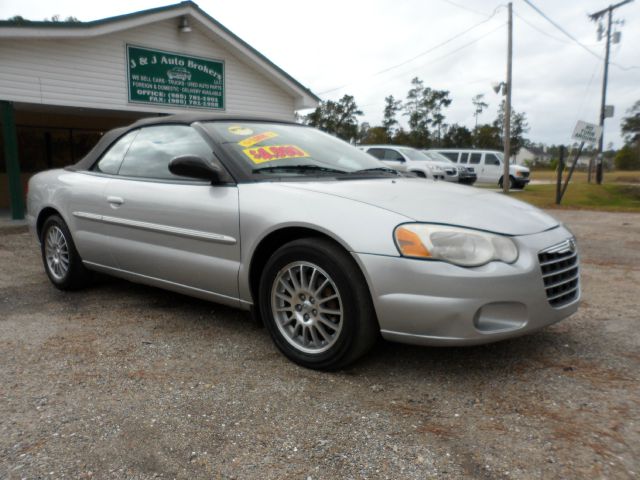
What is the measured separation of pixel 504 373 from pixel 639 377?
71 centimetres

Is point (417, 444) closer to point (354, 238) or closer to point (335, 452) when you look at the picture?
point (335, 452)

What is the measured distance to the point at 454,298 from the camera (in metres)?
2.47

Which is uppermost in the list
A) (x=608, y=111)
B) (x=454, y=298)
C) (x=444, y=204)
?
(x=608, y=111)

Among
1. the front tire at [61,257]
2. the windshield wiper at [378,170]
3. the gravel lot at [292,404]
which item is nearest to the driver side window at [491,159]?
the gravel lot at [292,404]

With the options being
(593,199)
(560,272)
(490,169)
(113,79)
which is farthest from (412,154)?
(560,272)

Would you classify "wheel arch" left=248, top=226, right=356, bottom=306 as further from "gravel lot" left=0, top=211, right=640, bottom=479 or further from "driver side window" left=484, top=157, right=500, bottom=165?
"driver side window" left=484, top=157, right=500, bottom=165

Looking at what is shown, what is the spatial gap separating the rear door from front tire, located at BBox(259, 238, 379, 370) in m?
0.34

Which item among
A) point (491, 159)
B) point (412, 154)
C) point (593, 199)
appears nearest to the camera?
point (593, 199)

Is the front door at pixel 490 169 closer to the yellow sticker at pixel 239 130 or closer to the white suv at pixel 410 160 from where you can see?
the white suv at pixel 410 160

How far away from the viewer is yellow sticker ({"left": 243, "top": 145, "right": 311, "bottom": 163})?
11.0 ft

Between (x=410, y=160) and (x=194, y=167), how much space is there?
14604mm

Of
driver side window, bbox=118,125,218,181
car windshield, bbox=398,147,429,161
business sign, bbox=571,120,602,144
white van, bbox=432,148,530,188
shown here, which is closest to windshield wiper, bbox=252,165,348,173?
driver side window, bbox=118,125,218,181

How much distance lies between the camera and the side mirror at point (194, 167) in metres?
3.10

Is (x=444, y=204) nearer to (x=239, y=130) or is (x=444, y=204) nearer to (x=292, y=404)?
(x=292, y=404)
